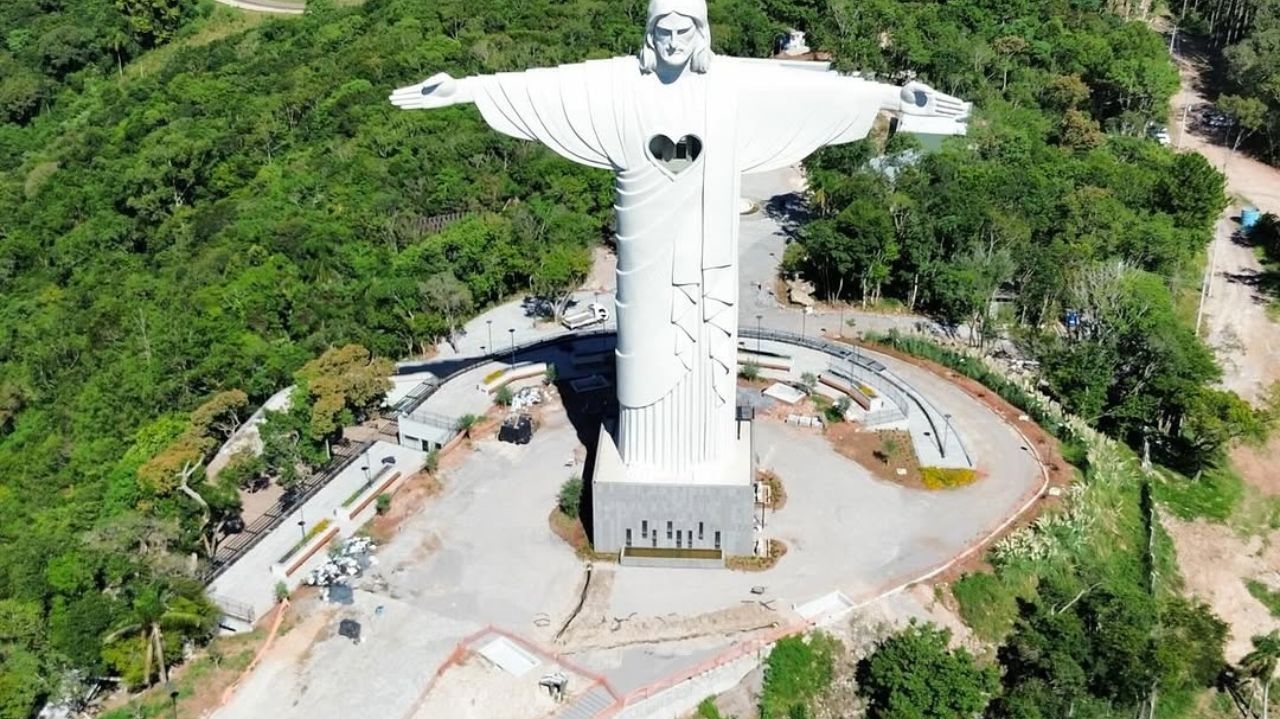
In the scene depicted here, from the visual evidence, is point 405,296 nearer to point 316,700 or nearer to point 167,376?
point 167,376

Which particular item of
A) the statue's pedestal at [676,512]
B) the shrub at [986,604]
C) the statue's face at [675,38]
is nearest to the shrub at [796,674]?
the statue's pedestal at [676,512]

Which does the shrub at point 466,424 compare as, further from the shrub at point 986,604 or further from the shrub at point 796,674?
the shrub at point 986,604

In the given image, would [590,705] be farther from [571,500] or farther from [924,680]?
[924,680]

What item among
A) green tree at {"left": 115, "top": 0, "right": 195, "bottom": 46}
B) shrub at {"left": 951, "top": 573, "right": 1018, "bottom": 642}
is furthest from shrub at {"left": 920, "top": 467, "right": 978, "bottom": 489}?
green tree at {"left": 115, "top": 0, "right": 195, "bottom": 46}

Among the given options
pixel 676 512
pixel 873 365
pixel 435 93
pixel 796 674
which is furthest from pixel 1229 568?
pixel 435 93

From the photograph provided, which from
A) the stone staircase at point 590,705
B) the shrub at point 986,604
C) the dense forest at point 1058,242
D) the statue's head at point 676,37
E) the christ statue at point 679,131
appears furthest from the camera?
the dense forest at point 1058,242

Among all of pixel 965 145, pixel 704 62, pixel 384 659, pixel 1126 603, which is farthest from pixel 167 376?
pixel 965 145
